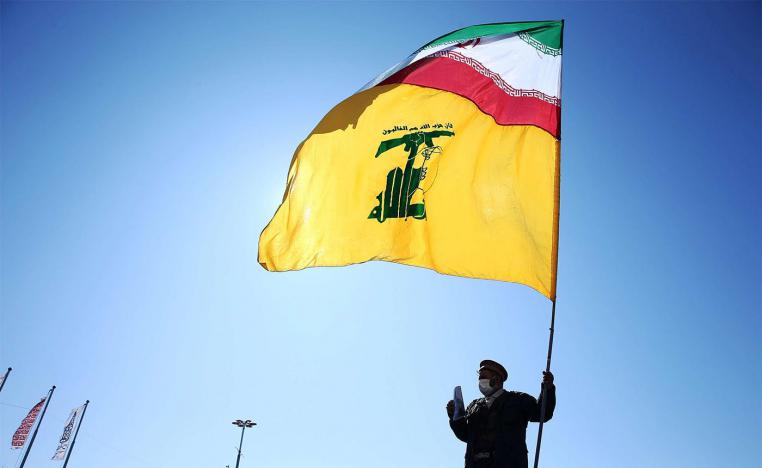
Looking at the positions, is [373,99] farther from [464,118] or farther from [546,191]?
[546,191]

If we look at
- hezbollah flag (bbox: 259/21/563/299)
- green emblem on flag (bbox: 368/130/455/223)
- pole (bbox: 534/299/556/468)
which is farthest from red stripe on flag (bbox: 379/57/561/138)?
pole (bbox: 534/299/556/468)

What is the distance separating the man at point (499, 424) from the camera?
14.2 ft

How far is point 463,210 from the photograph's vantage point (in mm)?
6133

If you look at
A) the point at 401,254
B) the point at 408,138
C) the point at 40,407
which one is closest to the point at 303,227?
the point at 401,254

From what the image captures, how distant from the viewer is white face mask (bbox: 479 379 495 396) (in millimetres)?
4873

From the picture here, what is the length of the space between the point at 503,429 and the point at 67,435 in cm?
3645

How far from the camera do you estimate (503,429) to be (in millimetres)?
4457

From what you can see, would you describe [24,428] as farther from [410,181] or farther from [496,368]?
[496,368]

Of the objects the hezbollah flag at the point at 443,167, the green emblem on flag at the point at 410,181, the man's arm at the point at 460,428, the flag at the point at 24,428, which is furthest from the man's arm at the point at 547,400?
the flag at the point at 24,428

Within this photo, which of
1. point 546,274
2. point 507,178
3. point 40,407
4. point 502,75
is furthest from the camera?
point 40,407

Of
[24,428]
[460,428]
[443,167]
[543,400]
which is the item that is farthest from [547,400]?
[24,428]

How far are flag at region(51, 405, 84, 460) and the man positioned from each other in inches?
1371

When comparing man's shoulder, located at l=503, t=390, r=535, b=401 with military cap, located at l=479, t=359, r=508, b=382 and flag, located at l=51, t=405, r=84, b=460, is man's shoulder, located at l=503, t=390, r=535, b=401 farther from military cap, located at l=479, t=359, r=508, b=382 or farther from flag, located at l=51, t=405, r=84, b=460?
flag, located at l=51, t=405, r=84, b=460

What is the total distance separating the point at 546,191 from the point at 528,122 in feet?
3.55
